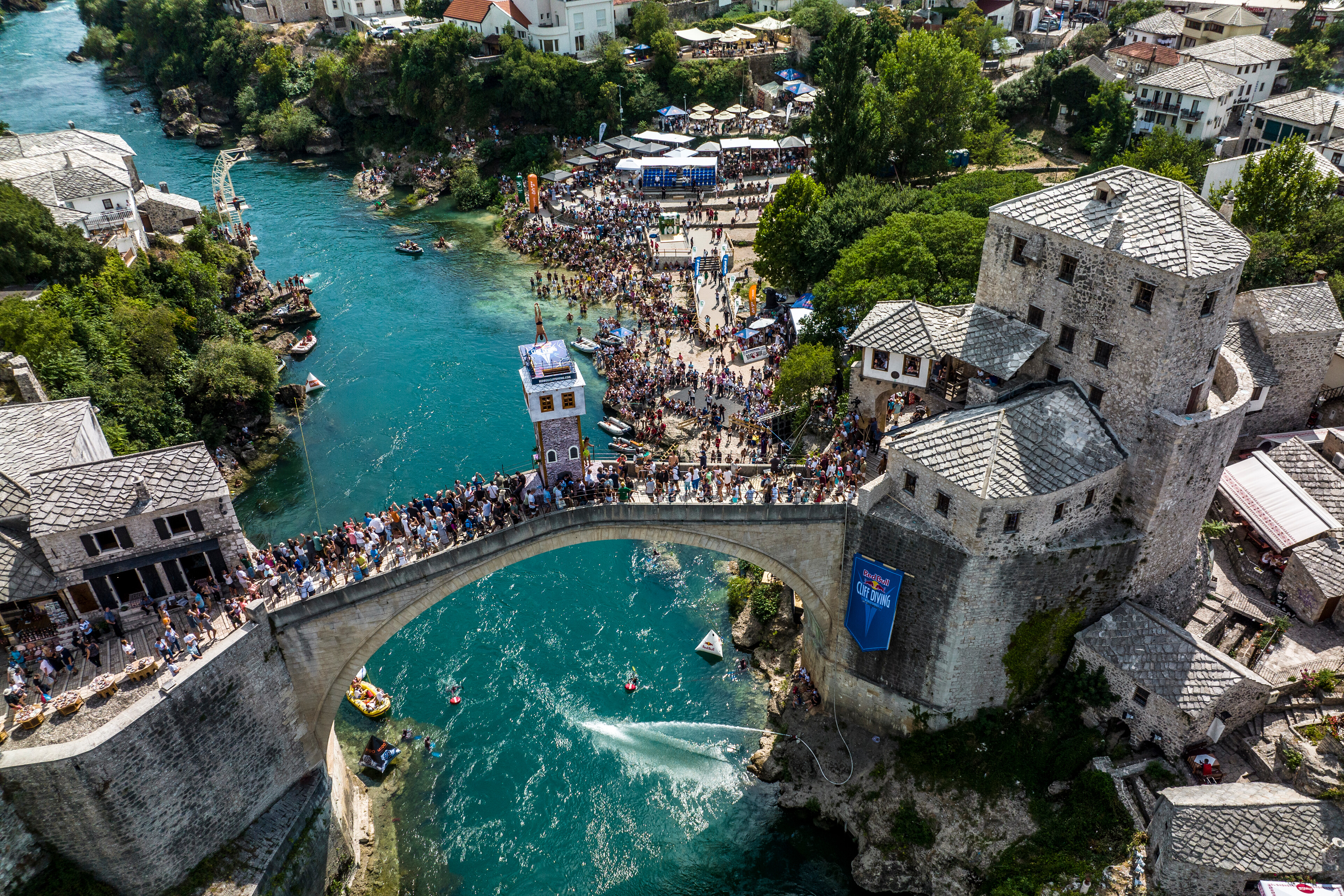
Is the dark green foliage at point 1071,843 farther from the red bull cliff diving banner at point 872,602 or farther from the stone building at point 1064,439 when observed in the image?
the red bull cliff diving banner at point 872,602

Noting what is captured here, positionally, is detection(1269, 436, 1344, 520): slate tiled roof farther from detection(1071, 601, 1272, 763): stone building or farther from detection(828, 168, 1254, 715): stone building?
detection(1071, 601, 1272, 763): stone building

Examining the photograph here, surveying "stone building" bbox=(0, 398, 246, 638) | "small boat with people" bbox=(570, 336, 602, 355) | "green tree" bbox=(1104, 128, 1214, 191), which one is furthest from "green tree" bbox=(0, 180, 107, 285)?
"green tree" bbox=(1104, 128, 1214, 191)

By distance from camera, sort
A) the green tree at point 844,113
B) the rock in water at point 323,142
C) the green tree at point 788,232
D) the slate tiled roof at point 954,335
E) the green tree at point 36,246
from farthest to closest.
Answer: the rock in water at point 323,142, the green tree at point 844,113, the green tree at point 788,232, the green tree at point 36,246, the slate tiled roof at point 954,335

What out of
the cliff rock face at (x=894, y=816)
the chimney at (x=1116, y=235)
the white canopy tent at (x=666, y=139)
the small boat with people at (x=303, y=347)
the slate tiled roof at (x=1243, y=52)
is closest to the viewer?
the chimney at (x=1116, y=235)

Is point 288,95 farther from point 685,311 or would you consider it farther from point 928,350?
point 928,350

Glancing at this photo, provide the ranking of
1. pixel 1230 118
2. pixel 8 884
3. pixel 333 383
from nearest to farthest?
1. pixel 8 884
2. pixel 333 383
3. pixel 1230 118

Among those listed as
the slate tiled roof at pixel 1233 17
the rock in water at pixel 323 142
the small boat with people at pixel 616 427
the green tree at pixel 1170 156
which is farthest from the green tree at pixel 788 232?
the rock in water at pixel 323 142

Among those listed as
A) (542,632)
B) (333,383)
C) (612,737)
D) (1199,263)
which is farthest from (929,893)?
(333,383)
